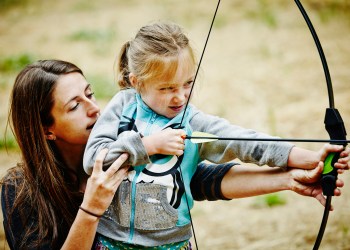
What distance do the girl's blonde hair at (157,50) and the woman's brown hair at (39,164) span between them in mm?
302

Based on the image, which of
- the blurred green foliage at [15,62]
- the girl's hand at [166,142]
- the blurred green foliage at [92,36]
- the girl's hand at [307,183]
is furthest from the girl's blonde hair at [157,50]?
the blurred green foliage at [92,36]

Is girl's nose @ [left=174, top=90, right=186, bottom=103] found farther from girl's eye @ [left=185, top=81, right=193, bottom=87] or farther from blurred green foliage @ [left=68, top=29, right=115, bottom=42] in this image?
blurred green foliage @ [left=68, top=29, right=115, bottom=42]

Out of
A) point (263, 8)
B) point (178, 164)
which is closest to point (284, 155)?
point (178, 164)

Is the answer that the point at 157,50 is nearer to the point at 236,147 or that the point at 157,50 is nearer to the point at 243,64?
the point at 236,147

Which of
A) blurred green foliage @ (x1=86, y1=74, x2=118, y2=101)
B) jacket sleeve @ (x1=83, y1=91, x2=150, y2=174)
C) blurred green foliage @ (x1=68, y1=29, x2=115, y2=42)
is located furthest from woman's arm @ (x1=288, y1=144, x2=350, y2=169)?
blurred green foliage @ (x1=68, y1=29, x2=115, y2=42)

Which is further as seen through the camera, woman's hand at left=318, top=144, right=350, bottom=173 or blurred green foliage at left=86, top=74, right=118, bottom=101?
blurred green foliage at left=86, top=74, right=118, bottom=101

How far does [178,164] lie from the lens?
140 centimetres

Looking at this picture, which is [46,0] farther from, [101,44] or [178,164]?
[178,164]

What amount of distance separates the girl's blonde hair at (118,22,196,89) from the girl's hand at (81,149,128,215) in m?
0.25

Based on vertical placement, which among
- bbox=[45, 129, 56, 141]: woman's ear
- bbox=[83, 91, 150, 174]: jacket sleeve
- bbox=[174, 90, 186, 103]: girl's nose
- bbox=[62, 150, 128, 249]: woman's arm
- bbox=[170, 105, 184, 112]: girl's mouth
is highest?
bbox=[174, 90, 186, 103]: girl's nose

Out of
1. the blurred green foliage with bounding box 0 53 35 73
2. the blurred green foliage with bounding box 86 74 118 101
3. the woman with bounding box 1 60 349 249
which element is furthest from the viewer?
the blurred green foliage with bounding box 0 53 35 73

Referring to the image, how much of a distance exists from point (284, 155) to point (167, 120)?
1.20 feet

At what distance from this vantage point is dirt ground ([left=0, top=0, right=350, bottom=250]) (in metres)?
2.99

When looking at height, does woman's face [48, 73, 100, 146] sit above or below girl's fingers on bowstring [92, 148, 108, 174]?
above
